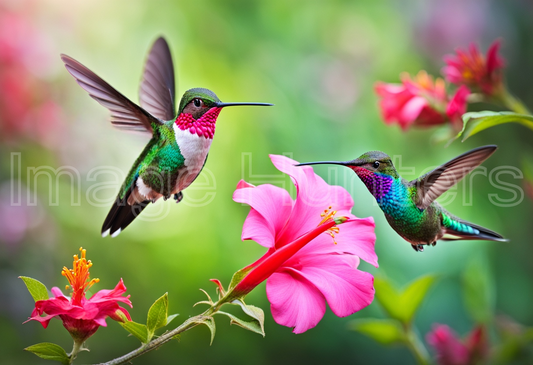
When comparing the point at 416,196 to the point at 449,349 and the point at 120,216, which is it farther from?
the point at 449,349

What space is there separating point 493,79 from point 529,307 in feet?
5.02

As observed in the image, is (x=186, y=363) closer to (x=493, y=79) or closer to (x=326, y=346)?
(x=326, y=346)

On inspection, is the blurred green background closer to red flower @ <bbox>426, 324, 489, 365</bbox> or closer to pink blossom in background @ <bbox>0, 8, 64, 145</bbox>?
pink blossom in background @ <bbox>0, 8, 64, 145</bbox>

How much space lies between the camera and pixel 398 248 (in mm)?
2275

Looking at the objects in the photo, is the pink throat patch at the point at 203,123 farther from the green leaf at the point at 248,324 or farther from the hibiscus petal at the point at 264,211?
the green leaf at the point at 248,324

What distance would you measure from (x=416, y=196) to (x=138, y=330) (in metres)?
0.52

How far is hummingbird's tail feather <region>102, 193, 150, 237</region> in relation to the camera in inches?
36.4

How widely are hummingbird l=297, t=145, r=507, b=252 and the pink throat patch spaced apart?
0.17 m

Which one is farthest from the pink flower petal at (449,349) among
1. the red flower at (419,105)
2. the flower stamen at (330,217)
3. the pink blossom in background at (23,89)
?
the pink blossom in background at (23,89)

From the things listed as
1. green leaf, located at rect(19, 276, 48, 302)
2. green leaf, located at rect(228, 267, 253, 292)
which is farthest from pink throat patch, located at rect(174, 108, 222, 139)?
green leaf, located at rect(19, 276, 48, 302)

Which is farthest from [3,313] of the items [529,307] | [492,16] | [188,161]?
[492,16]

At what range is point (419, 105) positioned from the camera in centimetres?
127

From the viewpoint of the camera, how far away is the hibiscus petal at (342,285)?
81 cm

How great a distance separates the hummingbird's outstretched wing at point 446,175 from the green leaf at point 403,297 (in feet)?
1.36
